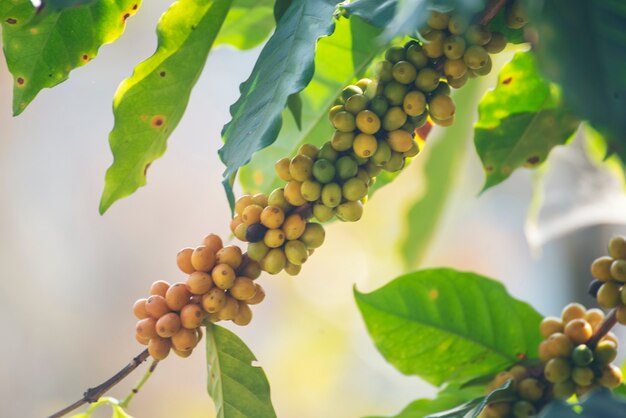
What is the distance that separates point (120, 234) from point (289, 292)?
2.75 ft

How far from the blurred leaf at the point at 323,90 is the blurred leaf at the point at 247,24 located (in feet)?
0.26

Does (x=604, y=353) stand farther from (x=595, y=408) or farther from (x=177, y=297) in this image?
(x=177, y=297)

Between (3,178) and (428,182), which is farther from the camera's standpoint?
(3,178)

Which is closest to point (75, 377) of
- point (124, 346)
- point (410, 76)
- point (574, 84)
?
point (124, 346)

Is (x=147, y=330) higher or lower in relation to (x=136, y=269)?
lower

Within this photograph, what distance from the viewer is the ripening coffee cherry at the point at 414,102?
27.9 inches

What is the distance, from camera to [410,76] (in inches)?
28.0

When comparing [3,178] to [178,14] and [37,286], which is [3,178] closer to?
[37,286]

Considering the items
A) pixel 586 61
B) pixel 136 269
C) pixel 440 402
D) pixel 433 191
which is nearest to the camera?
pixel 586 61

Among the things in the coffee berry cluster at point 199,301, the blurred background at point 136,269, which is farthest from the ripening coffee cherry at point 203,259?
the blurred background at point 136,269

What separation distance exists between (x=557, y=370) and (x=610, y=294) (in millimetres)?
85

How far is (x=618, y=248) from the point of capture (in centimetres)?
81

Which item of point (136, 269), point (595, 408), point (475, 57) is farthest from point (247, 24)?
point (136, 269)

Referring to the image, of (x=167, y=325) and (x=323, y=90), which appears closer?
(x=167, y=325)
